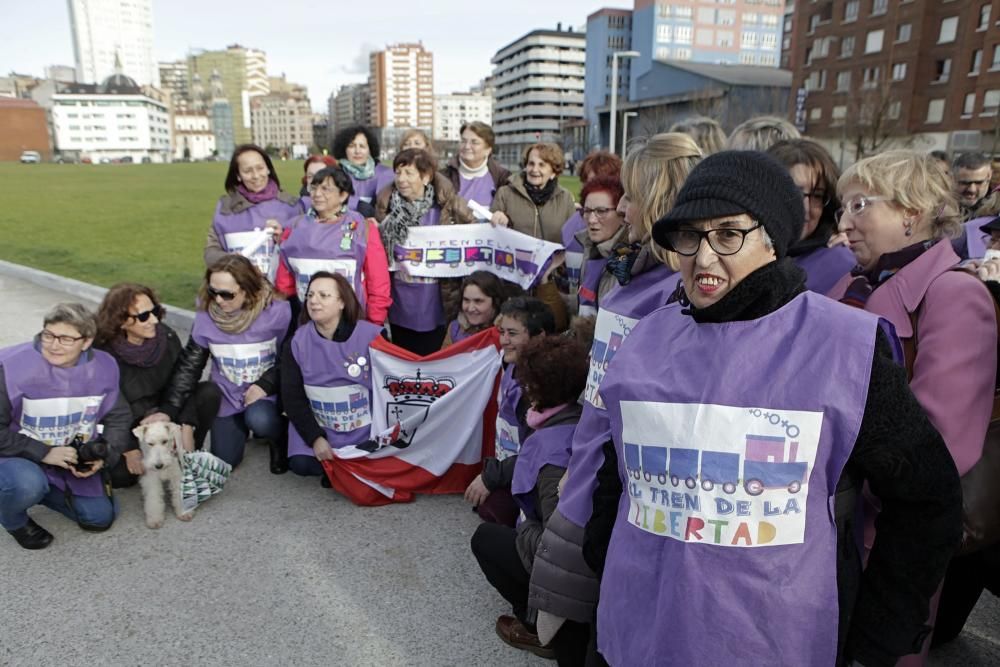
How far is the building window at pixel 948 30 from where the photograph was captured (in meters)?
47.7

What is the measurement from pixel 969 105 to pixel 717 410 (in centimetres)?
5717

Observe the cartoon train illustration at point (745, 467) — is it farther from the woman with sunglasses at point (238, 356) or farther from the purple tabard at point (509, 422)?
the woman with sunglasses at point (238, 356)

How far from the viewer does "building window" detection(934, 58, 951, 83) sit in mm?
48156

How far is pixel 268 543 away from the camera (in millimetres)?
4129

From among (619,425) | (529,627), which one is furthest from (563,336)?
(619,425)

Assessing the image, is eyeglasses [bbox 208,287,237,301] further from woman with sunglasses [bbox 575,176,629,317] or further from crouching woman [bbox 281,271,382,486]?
woman with sunglasses [bbox 575,176,629,317]

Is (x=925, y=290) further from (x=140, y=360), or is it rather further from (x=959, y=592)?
(x=140, y=360)

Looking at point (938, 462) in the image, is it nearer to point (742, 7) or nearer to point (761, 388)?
point (761, 388)

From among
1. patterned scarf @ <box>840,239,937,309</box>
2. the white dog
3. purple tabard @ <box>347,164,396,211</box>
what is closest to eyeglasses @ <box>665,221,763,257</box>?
patterned scarf @ <box>840,239,937,309</box>

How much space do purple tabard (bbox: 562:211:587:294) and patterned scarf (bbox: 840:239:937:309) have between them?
295 centimetres

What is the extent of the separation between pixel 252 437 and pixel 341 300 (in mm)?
1670

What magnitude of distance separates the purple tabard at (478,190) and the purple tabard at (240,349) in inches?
80.2

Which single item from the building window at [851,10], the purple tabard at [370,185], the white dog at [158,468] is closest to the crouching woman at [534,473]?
the white dog at [158,468]

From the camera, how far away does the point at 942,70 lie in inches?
1928
